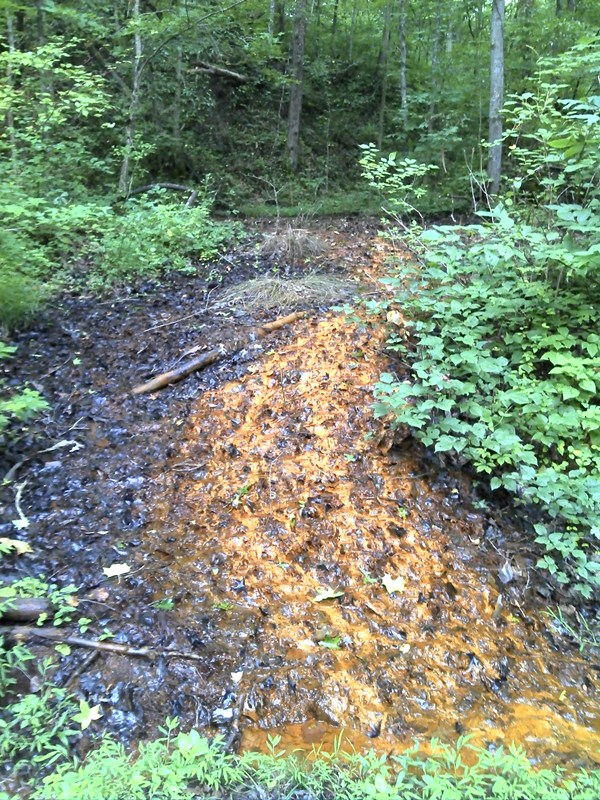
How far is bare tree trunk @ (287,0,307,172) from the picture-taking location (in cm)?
1268

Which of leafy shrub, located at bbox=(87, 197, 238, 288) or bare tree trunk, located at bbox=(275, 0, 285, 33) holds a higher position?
bare tree trunk, located at bbox=(275, 0, 285, 33)

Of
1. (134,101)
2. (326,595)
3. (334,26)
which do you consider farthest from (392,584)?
(334,26)

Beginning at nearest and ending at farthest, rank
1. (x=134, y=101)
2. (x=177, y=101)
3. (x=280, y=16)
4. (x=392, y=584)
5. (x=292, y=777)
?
1. (x=292, y=777)
2. (x=392, y=584)
3. (x=134, y=101)
4. (x=177, y=101)
5. (x=280, y=16)

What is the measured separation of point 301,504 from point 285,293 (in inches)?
142

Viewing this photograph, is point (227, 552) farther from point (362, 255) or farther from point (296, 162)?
point (296, 162)

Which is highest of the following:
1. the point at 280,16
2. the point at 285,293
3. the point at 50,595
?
the point at 280,16

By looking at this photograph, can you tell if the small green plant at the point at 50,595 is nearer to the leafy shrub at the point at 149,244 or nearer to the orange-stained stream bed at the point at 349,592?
the orange-stained stream bed at the point at 349,592

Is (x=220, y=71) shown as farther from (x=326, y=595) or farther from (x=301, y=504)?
(x=326, y=595)

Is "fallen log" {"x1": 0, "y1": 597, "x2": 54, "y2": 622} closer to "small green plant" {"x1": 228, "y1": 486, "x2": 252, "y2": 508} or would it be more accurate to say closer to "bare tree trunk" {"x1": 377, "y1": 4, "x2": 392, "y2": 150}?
"small green plant" {"x1": 228, "y1": 486, "x2": 252, "y2": 508}

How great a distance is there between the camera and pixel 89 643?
2.88 m

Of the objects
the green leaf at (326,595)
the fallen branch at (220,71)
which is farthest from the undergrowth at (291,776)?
the fallen branch at (220,71)

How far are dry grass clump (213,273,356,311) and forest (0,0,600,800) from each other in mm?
52

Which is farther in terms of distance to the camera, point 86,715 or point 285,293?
point 285,293

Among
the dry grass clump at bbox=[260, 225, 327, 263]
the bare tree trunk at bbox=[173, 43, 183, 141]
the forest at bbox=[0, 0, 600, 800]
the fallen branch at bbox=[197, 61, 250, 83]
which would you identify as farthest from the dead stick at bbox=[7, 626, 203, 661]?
the fallen branch at bbox=[197, 61, 250, 83]
